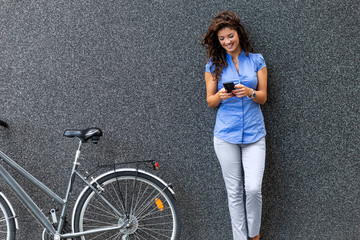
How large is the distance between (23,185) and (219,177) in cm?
114

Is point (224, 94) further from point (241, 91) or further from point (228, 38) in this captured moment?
point (228, 38)

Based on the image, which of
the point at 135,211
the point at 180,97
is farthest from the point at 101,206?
the point at 180,97

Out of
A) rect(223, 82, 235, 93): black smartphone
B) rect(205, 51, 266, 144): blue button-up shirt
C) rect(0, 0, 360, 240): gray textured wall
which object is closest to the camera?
rect(223, 82, 235, 93): black smartphone

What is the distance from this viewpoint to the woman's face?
151 cm

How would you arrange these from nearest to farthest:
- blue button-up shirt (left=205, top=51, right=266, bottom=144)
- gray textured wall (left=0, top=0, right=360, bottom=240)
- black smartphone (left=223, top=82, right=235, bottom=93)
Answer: black smartphone (left=223, top=82, right=235, bottom=93) → blue button-up shirt (left=205, top=51, right=266, bottom=144) → gray textured wall (left=0, top=0, right=360, bottom=240)

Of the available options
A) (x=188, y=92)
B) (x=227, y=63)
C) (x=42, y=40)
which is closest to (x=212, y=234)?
(x=188, y=92)

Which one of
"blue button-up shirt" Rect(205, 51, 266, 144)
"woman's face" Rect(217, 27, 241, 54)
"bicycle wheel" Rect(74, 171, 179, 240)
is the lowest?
"bicycle wheel" Rect(74, 171, 179, 240)

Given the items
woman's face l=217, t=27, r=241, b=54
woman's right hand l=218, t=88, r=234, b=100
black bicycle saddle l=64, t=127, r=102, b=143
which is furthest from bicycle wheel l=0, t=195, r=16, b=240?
woman's face l=217, t=27, r=241, b=54

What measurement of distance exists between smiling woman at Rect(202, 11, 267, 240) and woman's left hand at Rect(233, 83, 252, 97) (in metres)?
0.03

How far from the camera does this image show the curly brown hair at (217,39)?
5.01 feet

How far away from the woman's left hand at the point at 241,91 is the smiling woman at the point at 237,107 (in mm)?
30

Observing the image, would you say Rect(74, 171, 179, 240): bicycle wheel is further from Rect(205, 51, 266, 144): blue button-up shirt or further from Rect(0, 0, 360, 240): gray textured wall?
Rect(205, 51, 266, 144): blue button-up shirt

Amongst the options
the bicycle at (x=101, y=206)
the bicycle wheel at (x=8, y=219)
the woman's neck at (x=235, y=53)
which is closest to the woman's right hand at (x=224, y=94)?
the woman's neck at (x=235, y=53)

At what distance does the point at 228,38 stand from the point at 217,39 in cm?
9
